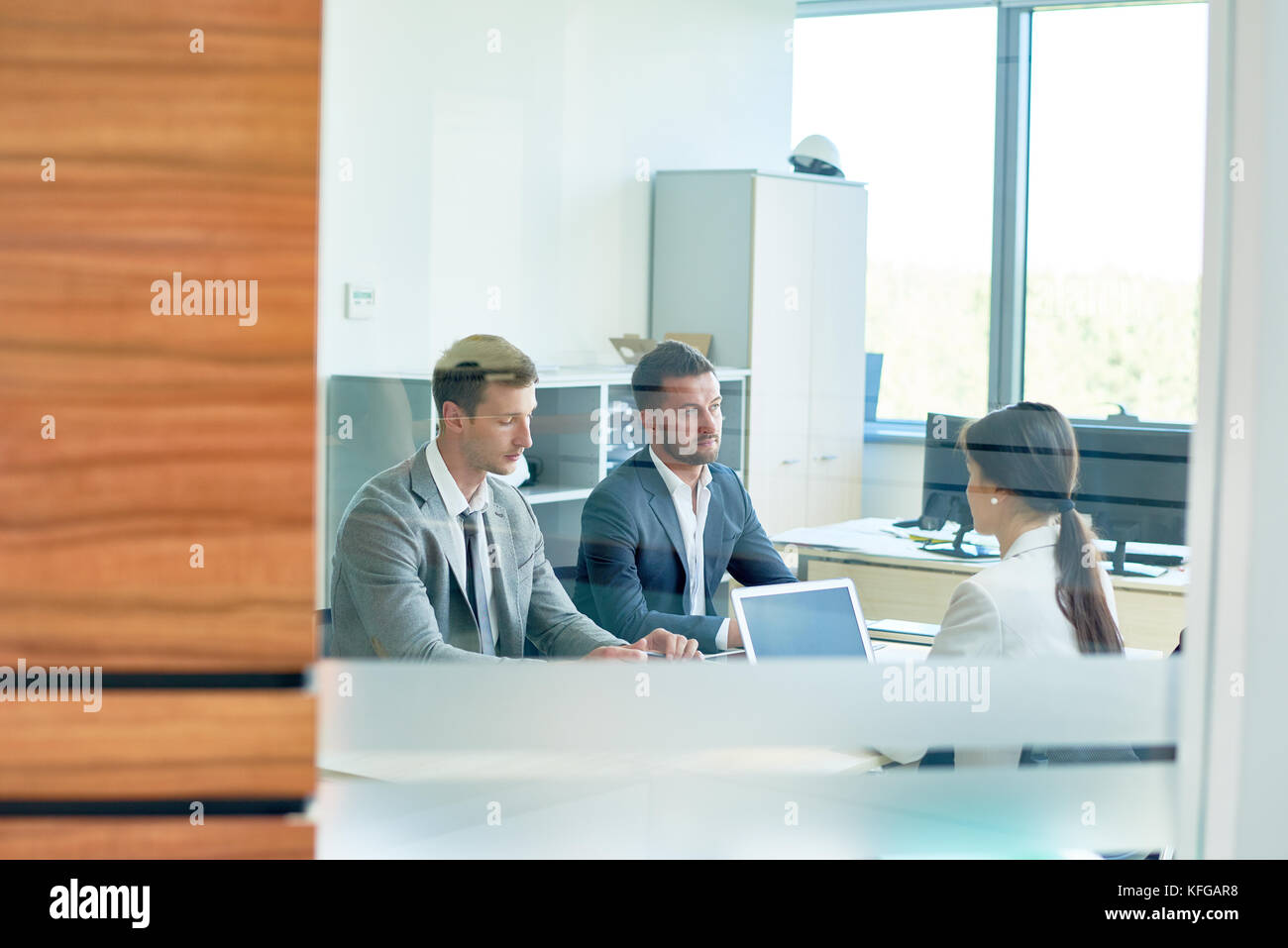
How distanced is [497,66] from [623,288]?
369 millimetres

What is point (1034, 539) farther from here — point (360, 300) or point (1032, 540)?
point (360, 300)

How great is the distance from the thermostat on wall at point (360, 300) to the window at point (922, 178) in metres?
0.73

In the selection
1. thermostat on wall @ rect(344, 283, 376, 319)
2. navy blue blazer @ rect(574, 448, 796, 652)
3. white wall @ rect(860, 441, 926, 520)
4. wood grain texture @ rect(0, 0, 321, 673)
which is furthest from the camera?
white wall @ rect(860, 441, 926, 520)

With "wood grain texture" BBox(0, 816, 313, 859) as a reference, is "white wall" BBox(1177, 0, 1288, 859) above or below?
above

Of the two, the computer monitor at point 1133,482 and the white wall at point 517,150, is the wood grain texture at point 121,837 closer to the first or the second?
the white wall at point 517,150

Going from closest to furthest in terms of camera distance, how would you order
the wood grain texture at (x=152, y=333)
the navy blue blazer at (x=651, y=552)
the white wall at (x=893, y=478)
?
1. the wood grain texture at (x=152, y=333)
2. the navy blue blazer at (x=651, y=552)
3. the white wall at (x=893, y=478)

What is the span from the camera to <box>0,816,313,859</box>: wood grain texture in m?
1.57

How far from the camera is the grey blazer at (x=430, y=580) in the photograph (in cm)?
173

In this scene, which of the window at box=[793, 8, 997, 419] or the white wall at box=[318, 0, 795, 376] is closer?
the white wall at box=[318, 0, 795, 376]

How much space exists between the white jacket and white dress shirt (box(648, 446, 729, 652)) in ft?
1.17

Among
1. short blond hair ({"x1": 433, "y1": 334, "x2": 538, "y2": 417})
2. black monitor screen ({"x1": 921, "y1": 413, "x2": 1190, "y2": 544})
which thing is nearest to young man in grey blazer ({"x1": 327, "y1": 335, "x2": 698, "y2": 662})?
short blond hair ({"x1": 433, "y1": 334, "x2": 538, "y2": 417})

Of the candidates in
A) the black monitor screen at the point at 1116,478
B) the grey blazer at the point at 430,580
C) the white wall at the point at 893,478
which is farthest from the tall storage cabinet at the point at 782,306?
A: the grey blazer at the point at 430,580

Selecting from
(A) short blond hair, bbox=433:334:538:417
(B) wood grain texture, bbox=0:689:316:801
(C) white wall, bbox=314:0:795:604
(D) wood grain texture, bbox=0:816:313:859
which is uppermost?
(C) white wall, bbox=314:0:795:604

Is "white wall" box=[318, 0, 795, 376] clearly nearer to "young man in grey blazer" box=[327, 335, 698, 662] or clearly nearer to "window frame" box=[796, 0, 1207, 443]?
"young man in grey blazer" box=[327, 335, 698, 662]
